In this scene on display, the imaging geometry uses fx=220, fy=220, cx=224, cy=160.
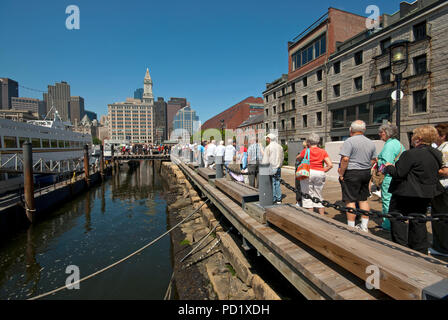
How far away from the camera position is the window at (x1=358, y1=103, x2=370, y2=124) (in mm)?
19712

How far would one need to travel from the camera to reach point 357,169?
3744mm

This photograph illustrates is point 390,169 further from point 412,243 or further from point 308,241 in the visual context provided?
point 308,241

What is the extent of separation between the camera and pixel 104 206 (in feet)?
50.8

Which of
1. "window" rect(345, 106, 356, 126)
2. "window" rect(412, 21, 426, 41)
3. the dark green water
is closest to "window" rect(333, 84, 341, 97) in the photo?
"window" rect(345, 106, 356, 126)

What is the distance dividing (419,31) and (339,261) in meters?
21.3

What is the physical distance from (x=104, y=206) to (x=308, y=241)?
15.9m

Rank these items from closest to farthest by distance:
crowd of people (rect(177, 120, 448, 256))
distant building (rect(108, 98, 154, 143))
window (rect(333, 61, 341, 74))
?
crowd of people (rect(177, 120, 448, 256)) < window (rect(333, 61, 341, 74)) < distant building (rect(108, 98, 154, 143))

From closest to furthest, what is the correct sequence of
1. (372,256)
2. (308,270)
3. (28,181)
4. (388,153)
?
(372,256) < (308,270) < (388,153) < (28,181)

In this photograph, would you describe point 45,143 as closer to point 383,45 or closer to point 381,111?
point 381,111

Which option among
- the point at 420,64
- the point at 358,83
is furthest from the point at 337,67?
the point at 420,64

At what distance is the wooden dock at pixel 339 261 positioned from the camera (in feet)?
6.19

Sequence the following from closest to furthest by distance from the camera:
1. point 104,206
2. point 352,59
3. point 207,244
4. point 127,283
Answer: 1. point 127,283
2. point 207,244
3. point 104,206
4. point 352,59

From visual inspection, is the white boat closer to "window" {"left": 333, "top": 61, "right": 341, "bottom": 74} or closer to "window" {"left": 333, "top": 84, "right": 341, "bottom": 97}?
"window" {"left": 333, "top": 84, "right": 341, "bottom": 97}
